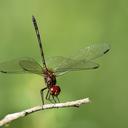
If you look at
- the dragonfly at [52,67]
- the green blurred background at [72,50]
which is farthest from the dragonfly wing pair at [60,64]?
the green blurred background at [72,50]

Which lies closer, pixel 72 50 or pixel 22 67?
pixel 22 67

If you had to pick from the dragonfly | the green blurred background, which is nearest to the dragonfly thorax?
the dragonfly

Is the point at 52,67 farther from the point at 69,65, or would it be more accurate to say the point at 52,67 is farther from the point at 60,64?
the point at 69,65

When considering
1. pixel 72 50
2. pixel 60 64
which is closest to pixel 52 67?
pixel 60 64

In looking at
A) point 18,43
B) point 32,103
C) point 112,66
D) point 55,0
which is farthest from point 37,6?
point 32,103

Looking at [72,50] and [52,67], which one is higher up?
[52,67]

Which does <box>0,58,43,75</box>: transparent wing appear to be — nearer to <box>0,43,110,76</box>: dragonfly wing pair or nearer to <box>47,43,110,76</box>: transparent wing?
<box>0,43,110,76</box>: dragonfly wing pair

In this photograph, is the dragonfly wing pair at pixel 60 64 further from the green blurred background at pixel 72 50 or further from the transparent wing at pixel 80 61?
the green blurred background at pixel 72 50
